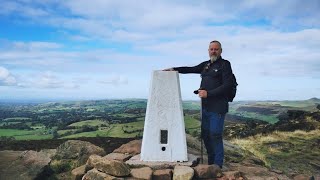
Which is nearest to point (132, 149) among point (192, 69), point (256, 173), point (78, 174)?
point (78, 174)

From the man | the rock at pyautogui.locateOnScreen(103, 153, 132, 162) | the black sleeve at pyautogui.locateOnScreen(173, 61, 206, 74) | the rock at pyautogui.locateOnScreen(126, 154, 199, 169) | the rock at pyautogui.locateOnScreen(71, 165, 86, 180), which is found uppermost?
the black sleeve at pyautogui.locateOnScreen(173, 61, 206, 74)

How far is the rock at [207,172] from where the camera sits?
34.0 ft

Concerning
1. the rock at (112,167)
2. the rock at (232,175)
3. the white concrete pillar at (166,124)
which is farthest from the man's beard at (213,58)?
the rock at (112,167)

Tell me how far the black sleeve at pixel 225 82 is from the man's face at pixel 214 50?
A: 1.18 ft

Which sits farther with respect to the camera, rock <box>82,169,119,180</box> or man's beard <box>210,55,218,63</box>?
man's beard <box>210,55,218,63</box>

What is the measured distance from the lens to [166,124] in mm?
11234

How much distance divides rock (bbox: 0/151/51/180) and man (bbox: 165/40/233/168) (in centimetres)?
507

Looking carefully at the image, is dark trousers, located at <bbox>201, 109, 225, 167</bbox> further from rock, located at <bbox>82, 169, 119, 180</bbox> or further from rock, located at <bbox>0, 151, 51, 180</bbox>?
rock, located at <bbox>0, 151, 51, 180</bbox>

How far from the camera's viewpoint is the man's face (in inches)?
418

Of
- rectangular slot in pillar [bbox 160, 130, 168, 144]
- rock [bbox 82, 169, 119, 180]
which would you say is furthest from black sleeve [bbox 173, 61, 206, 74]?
rock [bbox 82, 169, 119, 180]

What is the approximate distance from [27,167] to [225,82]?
6399 mm

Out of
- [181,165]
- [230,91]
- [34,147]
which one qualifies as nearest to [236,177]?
[181,165]

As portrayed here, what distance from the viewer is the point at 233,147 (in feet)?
57.4

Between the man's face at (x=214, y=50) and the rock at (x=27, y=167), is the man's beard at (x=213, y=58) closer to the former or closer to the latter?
the man's face at (x=214, y=50)
